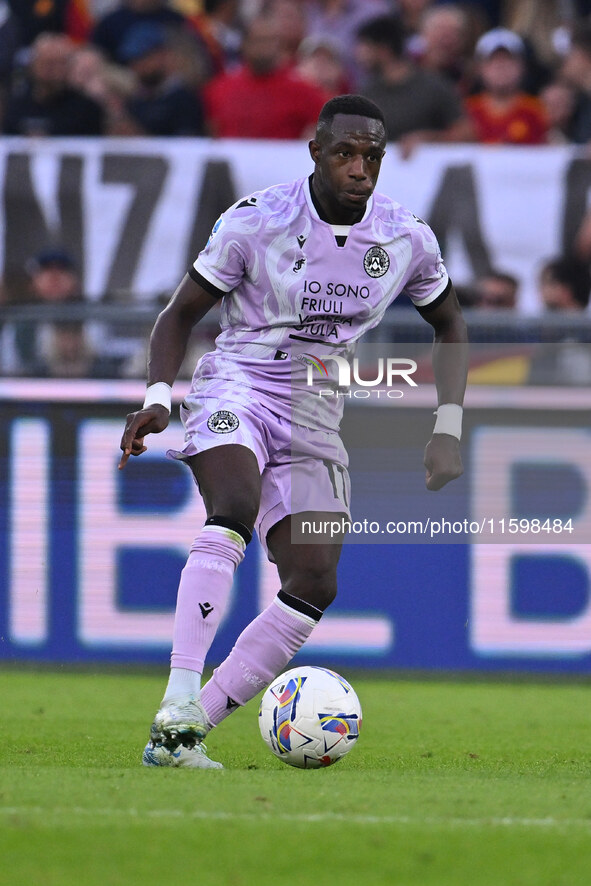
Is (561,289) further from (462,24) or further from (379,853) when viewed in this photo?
(379,853)

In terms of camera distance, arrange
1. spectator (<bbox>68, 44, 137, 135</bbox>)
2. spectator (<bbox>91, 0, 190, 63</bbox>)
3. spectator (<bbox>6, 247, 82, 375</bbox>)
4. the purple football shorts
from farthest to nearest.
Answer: spectator (<bbox>91, 0, 190, 63</bbox>)
spectator (<bbox>68, 44, 137, 135</bbox>)
spectator (<bbox>6, 247, 82, 375</bbox>)
the purple football shorts

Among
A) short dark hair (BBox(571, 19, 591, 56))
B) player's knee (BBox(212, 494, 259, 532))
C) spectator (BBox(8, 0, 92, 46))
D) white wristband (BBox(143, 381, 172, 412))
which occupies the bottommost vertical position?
player's knee (BBox(212, 494, 259, 532))

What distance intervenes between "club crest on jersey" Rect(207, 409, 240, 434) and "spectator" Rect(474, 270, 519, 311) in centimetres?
454

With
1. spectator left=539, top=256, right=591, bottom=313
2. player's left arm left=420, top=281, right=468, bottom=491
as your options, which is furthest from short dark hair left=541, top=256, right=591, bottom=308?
player's left arm left=420, top=281, right=468, bottom=491

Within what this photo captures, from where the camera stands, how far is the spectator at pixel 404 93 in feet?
34.6

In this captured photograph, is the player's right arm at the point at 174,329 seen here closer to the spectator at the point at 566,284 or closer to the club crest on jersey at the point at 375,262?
the club crest on jersey at the point at 375,262

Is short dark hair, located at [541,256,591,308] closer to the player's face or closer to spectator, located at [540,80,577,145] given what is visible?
spectator, located at [540,80,577,145]

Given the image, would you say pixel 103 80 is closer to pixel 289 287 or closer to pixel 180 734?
pixel 289 287

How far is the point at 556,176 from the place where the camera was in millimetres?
9797

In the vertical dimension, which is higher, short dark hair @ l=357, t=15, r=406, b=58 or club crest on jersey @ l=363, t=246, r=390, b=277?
short dark hair @ l=357, t=15, r=406, b=58

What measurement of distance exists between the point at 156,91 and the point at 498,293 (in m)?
3.20

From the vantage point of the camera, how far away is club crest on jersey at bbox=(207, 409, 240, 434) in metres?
5.27

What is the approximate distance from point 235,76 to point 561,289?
2.90 m

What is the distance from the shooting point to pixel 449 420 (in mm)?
5766
